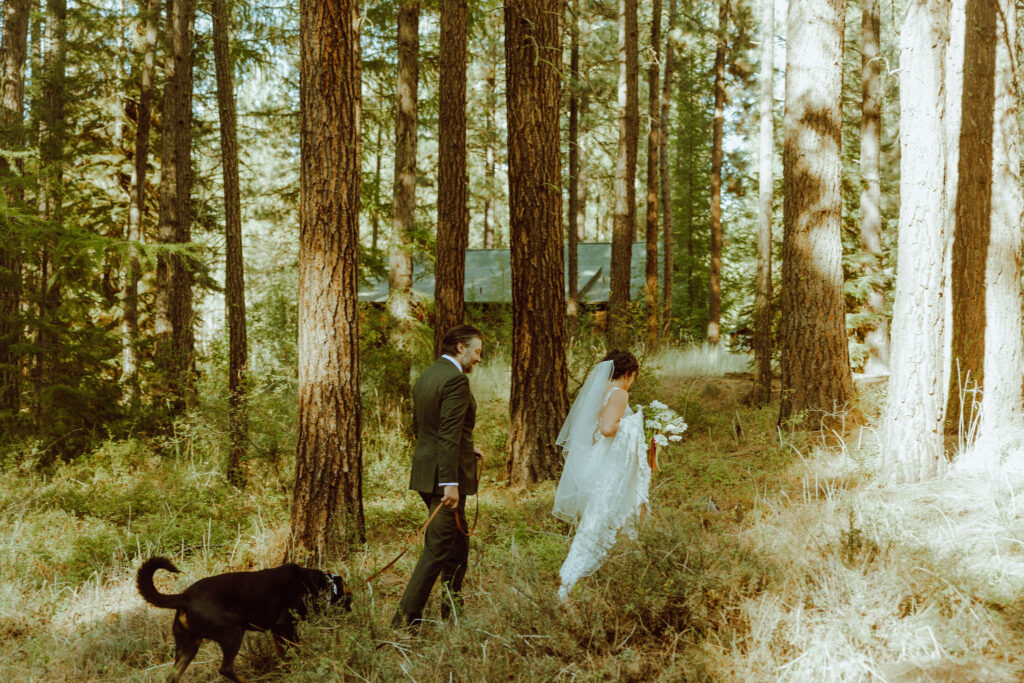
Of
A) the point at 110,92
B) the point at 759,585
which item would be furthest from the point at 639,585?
the point at 110,92

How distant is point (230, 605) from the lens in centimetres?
434

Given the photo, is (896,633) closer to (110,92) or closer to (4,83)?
(4,83)

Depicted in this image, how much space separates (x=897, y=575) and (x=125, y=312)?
666 inches

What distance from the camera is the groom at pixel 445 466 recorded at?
5.06 m

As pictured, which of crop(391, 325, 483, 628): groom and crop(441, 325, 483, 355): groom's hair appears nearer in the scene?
crop(391, 325, 483, 628): groom

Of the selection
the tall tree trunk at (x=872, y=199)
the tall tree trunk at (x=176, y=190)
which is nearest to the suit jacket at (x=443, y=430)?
the tall tree trunk at (x=176, y=190)

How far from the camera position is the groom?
506 cm

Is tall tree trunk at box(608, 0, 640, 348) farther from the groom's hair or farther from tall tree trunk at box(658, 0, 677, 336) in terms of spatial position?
the groom's hair

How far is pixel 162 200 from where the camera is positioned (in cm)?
1277

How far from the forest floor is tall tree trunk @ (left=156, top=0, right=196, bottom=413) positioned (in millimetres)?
4675

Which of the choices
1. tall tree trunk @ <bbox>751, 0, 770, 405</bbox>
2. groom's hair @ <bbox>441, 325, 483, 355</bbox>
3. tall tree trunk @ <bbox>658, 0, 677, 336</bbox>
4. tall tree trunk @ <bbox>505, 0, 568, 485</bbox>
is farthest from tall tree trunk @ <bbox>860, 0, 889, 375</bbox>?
groom's hair @ <bbox>441, 325, 483, 355</bbox>

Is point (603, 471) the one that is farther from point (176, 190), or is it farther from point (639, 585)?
point (176, 190)

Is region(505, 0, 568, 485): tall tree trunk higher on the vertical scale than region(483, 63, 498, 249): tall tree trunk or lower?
lower

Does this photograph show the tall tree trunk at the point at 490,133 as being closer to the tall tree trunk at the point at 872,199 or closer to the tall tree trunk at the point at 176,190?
the tall tree trunk at the point at 872,199
